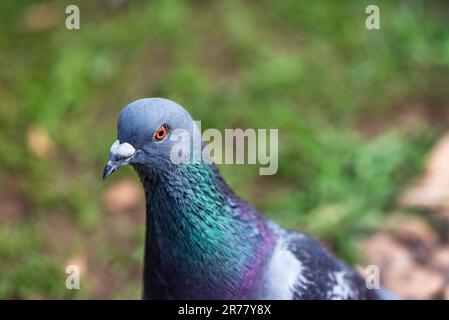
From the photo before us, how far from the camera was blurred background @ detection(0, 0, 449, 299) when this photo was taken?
5527mm

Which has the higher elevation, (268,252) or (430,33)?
(430,33)

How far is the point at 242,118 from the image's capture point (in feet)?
21.5

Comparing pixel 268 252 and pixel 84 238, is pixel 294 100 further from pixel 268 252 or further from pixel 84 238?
pixel 268 252

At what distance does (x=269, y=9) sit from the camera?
7453 mm

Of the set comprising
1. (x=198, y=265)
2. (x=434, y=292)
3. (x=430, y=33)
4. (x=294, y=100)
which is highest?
(x=430, y=33)

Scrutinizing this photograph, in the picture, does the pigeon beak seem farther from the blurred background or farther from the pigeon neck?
the blurred background

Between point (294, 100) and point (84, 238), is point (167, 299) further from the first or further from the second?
point (294, 100)

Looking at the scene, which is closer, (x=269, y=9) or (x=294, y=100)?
(x=294, y=100)

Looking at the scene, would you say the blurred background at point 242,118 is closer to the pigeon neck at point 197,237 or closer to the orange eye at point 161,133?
the pigeon neck at point 197,237

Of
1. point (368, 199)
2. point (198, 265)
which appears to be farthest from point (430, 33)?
point (198, 265)
